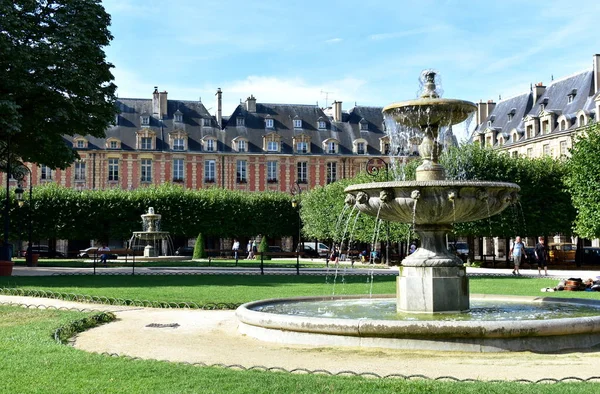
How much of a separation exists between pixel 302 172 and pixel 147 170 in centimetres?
1388

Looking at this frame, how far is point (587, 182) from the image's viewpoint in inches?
1247

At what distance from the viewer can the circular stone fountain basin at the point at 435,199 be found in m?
9.36

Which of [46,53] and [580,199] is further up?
[46,53]

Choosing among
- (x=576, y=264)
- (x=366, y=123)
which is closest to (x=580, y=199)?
(x=576, y=264)

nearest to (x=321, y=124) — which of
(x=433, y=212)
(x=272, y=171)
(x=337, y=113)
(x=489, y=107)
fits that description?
(x=337, y=113)

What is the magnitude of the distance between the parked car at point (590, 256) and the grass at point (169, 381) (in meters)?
35.0

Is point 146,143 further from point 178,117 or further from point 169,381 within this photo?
point 169,381

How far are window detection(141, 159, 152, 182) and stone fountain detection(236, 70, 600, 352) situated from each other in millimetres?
50004

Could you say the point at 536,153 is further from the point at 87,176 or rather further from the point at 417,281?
the point at 417,281

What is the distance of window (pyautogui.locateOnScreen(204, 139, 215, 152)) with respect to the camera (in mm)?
61381

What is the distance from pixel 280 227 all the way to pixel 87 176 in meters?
18.7

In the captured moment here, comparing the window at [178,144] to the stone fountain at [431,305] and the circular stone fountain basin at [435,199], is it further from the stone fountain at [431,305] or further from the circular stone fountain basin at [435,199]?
the circular stone fountain basin at [435,199]

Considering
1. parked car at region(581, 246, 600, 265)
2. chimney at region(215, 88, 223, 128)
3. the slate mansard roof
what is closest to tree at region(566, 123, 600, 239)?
parked car at region(581, 246, 600, 265)

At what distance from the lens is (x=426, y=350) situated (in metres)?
7.82
